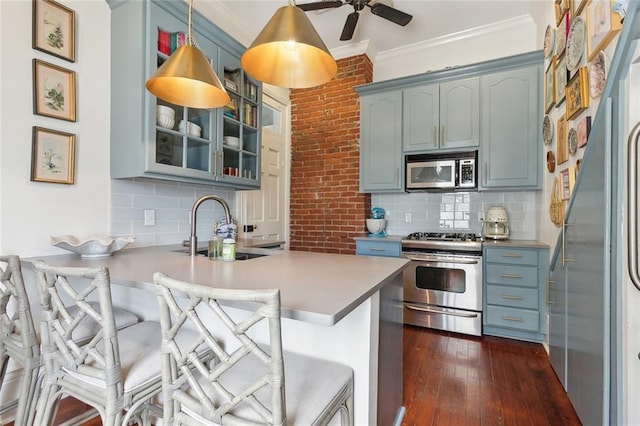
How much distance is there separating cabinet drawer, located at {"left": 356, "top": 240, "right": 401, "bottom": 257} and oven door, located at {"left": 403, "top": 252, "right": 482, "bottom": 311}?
0.12 m

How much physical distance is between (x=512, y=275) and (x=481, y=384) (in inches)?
43.7

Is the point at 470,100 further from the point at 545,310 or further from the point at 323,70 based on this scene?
the point at 323,70

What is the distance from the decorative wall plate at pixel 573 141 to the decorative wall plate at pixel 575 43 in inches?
15.5

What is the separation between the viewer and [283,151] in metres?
4.12

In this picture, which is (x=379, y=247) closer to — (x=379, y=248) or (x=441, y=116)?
(x=379, y=248)

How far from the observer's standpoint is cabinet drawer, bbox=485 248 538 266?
2645mm

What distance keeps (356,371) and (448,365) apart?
1484mm

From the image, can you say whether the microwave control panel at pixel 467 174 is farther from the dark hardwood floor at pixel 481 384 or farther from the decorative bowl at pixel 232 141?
the decorative bowl at pixel 232 141

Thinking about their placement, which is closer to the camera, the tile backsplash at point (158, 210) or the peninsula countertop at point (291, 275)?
the peninsula countertop at point (291, 275)

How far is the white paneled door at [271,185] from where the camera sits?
3.56 metres

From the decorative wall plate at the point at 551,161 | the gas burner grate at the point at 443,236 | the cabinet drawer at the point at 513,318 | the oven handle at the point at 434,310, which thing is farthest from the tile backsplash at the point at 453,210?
the oven handle at the point at 434,310

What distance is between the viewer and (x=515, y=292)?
8.83 ft

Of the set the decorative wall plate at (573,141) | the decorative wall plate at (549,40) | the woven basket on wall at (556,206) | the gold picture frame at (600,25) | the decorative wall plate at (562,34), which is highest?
the decorative wall plate at (549,40)

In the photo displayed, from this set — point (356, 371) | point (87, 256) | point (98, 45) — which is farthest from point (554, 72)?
point (87, 256)
